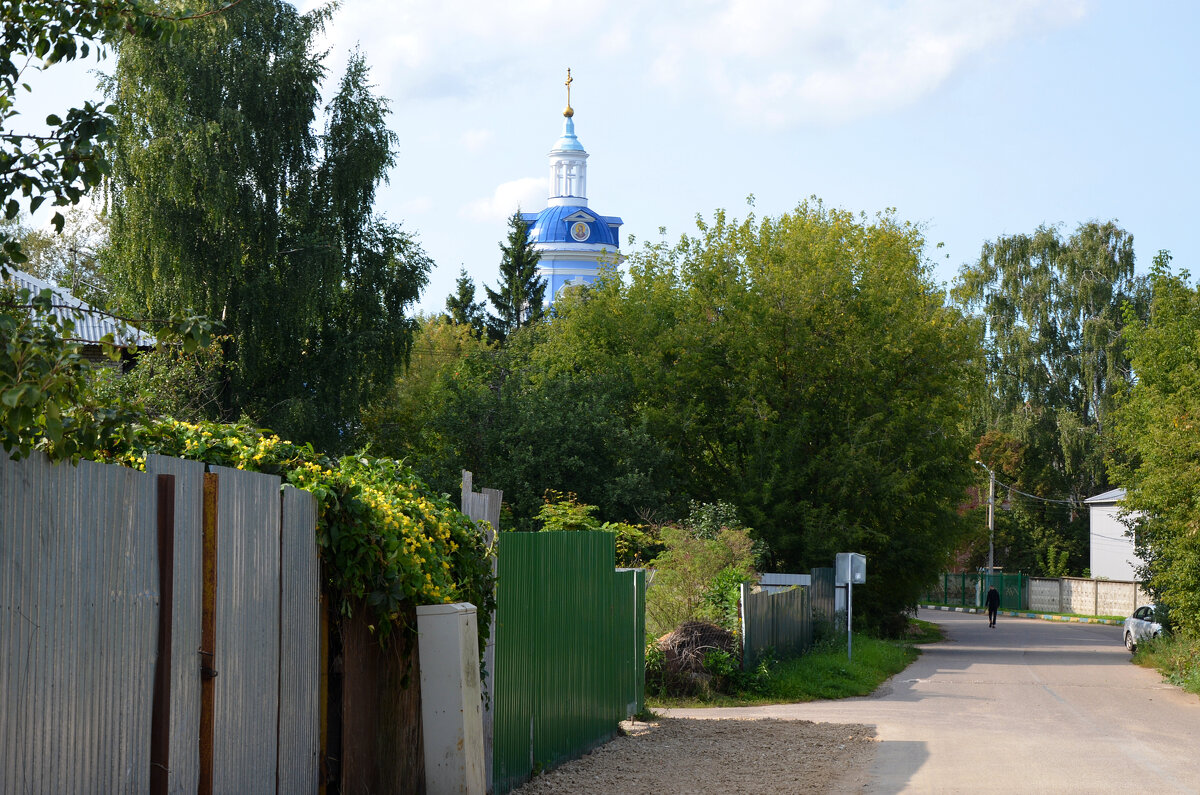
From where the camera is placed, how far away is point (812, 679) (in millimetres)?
19812

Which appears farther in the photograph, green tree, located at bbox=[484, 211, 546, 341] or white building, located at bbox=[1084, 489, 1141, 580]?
green tree, located at bbox=[484, 211, 546, 341]

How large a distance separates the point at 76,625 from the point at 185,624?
85 cm

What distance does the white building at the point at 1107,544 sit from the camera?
5847 cm

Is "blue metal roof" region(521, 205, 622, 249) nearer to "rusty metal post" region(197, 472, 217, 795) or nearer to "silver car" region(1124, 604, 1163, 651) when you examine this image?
"silver car" region(1124, 604, 1163, 651)

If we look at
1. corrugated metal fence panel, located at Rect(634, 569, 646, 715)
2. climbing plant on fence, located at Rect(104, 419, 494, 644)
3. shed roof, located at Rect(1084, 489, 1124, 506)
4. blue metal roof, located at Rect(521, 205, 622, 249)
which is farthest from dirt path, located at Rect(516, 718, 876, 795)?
blue metal roof, located at Rect(521, 205, 622, 249)

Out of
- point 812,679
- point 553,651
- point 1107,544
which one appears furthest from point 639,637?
point 1107,544

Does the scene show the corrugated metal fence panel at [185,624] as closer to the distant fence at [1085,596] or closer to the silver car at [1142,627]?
the silver car at [1142,627]

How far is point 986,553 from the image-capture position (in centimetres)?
6938

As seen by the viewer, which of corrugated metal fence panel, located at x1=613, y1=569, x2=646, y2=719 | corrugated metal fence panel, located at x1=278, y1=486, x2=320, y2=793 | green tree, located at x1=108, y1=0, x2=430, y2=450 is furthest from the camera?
green tree, located at x1=108, y1=0, x2=430, y2=450

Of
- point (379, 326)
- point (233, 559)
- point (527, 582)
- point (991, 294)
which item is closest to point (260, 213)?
point (379, 326)

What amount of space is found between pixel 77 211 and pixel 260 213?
19855 mm

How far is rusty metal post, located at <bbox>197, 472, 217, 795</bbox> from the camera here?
5.41 meters

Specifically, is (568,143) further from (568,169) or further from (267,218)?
(267,218)

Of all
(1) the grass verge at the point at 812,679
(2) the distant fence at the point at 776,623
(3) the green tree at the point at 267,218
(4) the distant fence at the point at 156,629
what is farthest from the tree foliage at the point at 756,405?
(4) the distant fence at the point at 156,629
